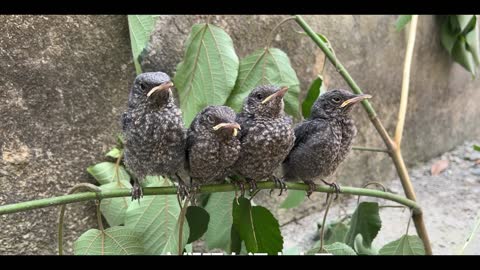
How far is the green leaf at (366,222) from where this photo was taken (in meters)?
1.30

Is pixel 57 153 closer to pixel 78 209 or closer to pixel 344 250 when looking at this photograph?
pixel 78 209

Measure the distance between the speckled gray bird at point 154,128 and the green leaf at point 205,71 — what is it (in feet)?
1.08

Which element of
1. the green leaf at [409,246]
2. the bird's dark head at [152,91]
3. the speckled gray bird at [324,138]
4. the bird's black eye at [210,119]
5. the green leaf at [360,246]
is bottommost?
the green leaf at [360,246]

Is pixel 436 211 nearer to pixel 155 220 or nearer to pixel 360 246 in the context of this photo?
pixel 360 246

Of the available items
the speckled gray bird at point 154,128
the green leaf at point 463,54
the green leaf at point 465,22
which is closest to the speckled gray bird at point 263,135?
the speckled gray bird at point 154,128

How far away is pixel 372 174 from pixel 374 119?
4.03 ft

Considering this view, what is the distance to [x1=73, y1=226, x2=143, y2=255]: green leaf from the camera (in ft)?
3.28

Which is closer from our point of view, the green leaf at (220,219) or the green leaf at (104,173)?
the green leaf at (220,219)

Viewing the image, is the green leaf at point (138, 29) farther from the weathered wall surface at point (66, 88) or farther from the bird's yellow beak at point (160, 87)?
the bird's yellow beak at point (160, 87)

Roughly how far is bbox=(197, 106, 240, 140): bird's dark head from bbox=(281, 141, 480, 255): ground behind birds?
4.15 feet

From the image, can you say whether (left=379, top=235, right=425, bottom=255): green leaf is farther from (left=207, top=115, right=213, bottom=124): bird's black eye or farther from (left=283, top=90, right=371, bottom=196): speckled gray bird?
(left=207, top=115, right=213, bottom=124): bird's black eye

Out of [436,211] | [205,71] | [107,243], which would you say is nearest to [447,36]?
[436,211]

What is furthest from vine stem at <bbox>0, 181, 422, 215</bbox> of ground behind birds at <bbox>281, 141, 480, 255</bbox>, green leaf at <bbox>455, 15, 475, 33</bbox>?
green leaf at <bbox>455, 15, 475, 33</bbox>

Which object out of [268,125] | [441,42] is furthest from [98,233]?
[441,42]
